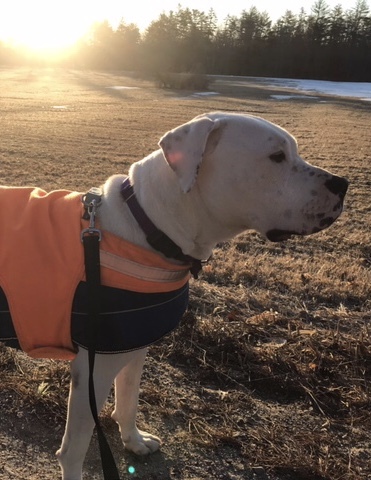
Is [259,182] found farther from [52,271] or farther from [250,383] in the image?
[250,383]

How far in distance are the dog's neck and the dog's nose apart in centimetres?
59

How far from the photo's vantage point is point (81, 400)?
92.4 inches

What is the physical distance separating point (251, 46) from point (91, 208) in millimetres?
73732

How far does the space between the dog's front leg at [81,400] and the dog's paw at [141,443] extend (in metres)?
0.40

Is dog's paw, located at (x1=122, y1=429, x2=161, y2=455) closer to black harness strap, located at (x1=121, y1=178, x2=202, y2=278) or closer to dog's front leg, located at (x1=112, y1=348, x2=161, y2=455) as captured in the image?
dog's front leg, located at (x1=112, y1=348, x2=161, y2=455)

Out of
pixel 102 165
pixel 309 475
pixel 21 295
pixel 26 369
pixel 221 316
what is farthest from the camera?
pixel 102 165

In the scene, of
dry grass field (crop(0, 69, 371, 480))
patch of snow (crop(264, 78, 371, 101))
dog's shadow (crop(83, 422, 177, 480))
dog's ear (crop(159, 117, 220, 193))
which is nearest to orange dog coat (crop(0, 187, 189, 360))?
dog's ear (crop(159, 117, 220, 193))

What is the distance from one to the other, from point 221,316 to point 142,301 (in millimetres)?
1759

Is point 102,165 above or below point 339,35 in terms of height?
below

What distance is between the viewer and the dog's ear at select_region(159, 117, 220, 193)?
2273 millimetres

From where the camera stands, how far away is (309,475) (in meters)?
2.55

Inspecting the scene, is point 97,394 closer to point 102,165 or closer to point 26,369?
point 26,369

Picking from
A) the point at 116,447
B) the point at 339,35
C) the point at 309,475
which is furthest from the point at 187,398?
the point at 339,35

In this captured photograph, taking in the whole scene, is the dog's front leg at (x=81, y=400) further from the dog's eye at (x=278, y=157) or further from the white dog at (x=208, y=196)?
the dog's eye at (x=278, y=157)
